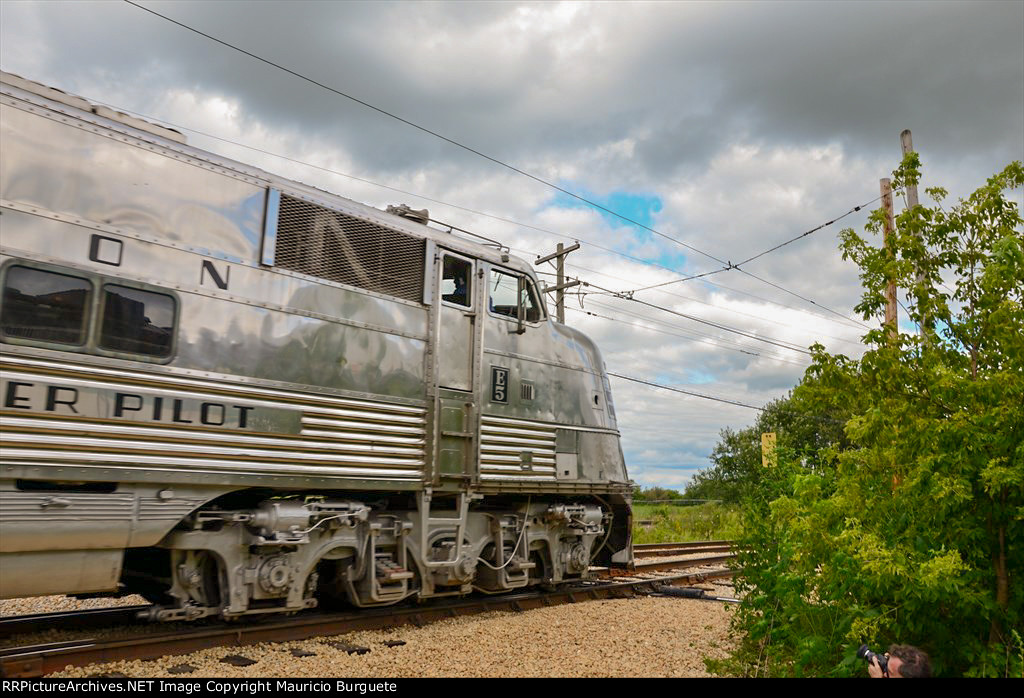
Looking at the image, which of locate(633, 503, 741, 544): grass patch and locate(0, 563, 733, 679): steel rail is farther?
locate(633, 503, 741, 544): grass patch

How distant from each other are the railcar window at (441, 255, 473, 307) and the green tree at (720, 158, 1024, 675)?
4.55m

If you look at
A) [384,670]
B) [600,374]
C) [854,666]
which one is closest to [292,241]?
[384,670]

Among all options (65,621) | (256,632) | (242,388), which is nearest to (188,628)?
(256,632)

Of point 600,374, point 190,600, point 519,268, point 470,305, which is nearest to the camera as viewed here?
point 190,600

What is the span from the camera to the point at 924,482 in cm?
551

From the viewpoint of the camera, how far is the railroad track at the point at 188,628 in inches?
233

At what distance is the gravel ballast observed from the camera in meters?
6.29

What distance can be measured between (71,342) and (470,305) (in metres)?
4.69

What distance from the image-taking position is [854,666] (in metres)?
5.58

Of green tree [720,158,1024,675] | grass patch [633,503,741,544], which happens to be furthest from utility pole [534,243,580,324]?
green tree [720,158,1024,675]

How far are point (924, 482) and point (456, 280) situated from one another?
229 inches

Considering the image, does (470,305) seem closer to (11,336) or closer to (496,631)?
(496,631)

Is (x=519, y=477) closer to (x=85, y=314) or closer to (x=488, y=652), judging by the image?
(x=488, y=652)

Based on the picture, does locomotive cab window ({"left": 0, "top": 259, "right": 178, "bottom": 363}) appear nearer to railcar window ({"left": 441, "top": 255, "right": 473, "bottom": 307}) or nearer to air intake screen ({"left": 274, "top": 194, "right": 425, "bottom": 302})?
air intake screen ({"left": 274, "top": 194, "right": 425, "bottom": 302})
